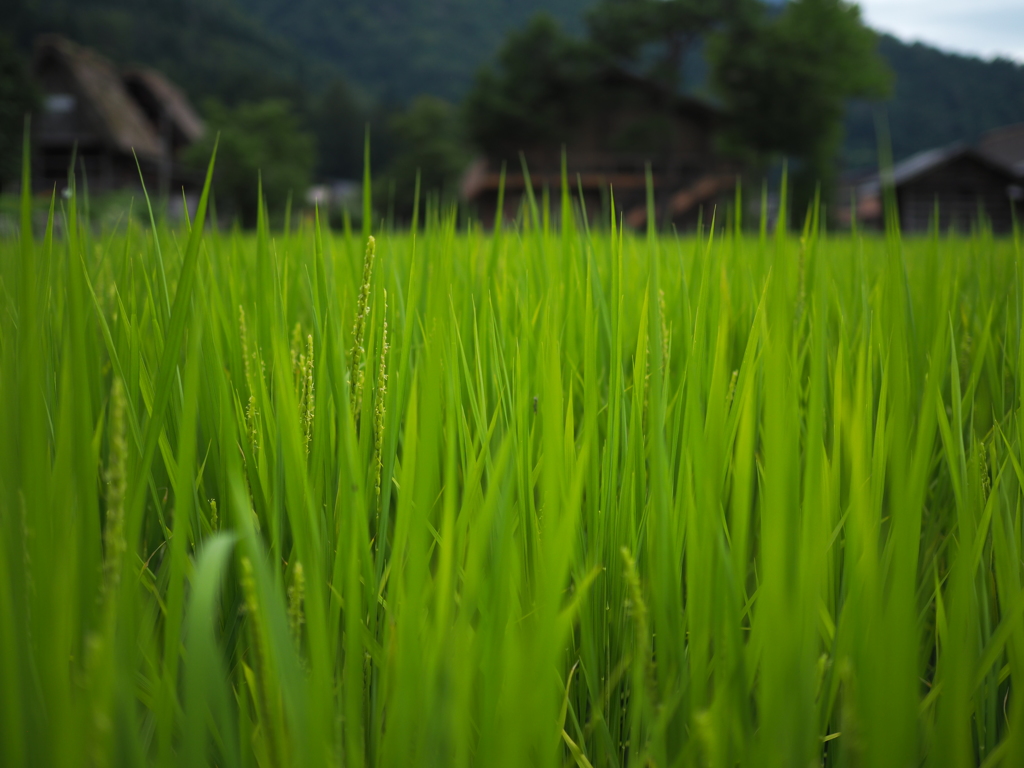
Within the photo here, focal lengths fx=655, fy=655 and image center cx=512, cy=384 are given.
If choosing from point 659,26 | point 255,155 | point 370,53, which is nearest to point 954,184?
point 659,26

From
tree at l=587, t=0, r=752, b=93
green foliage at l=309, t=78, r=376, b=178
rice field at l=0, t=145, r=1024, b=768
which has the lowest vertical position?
rice field at l=0, t=145, r=1024, b=768

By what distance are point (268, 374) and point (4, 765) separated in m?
0.41

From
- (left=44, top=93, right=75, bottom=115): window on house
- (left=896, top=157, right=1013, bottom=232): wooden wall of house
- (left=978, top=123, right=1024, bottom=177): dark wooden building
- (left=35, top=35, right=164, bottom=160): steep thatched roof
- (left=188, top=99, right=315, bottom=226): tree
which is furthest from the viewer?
(left=896, top=157, right=1013, bottom=232): wooden wall of house

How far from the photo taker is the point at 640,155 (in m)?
18.3

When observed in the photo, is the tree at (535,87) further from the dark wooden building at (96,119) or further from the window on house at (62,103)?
the window on house at (62,103)

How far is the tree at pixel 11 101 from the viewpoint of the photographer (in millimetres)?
11633

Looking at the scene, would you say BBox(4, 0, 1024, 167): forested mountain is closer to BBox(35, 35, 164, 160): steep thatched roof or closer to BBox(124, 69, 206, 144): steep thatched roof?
BBox(124, 69, 206, 144): steep thatched roof

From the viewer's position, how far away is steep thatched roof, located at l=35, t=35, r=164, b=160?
1545cm

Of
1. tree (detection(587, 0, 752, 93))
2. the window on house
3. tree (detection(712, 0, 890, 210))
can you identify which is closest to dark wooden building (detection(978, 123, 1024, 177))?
tree (detection(712, 0, 890, 210))

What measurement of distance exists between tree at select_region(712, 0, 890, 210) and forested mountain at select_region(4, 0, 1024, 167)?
10.6ft

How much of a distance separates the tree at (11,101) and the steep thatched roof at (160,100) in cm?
619

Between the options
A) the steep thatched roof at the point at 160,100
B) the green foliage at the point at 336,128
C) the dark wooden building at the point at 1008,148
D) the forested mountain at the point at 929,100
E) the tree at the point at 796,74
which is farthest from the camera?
the green foliage at the point at 336,128

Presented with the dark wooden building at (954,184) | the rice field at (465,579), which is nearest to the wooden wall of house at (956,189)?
the dark wooden building at (954,184)

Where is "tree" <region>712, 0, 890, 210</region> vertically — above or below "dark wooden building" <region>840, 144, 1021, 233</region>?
above
